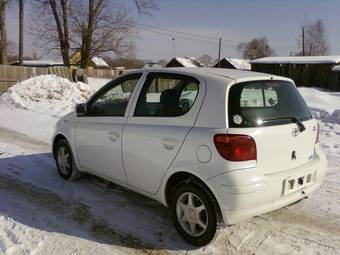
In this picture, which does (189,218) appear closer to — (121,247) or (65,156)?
(121,247)

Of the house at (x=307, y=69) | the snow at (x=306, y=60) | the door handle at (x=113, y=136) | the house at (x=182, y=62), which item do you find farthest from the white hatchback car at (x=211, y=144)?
the house at (x=182, y=62)

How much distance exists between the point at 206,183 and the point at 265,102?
1027 millimetres

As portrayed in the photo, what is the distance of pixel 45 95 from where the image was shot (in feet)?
53.1

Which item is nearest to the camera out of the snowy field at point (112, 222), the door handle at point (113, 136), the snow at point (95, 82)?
the snowy field at point (112, 222)

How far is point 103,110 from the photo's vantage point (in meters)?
5.06

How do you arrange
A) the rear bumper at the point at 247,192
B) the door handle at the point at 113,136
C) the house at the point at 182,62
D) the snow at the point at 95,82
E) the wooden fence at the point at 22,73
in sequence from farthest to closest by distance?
1. the house at the point at 182,62
2. the snow at the point at 95,82
3. the wooden fence at the point at 22,73
4. the door handle at the point at 113,136
5. the rear bumper at the point at 247,192

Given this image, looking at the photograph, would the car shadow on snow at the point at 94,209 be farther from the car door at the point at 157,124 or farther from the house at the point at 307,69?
the house at the point at 307,69

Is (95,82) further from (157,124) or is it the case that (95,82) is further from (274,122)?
(274,122)

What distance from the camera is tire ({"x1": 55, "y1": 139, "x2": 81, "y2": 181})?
5738mm

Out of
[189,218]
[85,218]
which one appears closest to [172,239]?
[189,218]

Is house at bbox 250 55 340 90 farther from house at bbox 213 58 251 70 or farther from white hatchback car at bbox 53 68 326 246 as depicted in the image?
white hatchback car at bbox 53 68 326 246

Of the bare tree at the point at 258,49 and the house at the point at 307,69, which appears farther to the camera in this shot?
the bare tree at the point at 258,49

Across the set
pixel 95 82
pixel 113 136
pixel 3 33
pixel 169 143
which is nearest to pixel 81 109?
pixel 113 136

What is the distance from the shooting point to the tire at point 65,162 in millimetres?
5738
